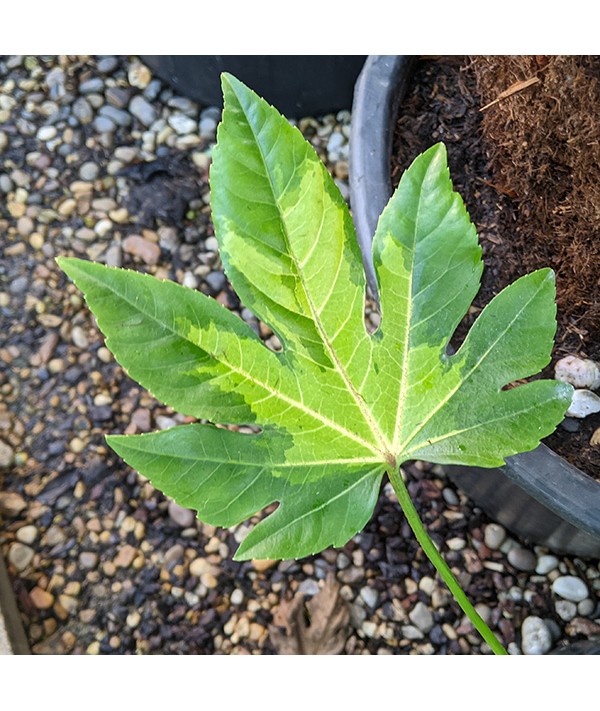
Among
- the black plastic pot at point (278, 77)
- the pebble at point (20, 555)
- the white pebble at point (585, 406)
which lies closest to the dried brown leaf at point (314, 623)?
the pebble at point (20, 555)

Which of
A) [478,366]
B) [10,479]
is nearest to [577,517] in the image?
[478,366]

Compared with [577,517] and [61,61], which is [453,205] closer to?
[577,517]

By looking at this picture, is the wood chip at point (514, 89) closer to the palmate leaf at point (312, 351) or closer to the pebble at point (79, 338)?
the palmate leaf at point (312, 351)

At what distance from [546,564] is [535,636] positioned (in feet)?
0.39

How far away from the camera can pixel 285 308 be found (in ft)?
1.98

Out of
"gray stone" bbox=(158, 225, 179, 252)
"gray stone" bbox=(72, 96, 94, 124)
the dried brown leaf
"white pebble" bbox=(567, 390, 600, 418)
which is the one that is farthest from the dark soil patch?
"gray stone" bbox=(72, 96, 94, 124)

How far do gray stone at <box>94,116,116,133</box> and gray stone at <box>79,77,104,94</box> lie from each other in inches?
2.7

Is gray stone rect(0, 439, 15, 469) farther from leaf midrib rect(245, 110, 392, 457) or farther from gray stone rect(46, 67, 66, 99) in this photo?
leaf midrib rect(245, 110, 392, 457)

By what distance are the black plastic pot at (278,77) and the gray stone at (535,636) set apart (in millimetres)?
1017

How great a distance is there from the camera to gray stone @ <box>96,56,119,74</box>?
1649 millimetres

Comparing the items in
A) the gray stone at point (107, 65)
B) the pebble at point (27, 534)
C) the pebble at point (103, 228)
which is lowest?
the pebble at point (27, 534)

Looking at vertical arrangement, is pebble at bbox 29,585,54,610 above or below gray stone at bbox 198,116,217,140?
below

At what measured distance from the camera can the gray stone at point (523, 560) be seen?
129 centimetres

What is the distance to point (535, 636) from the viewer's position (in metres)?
1.24
